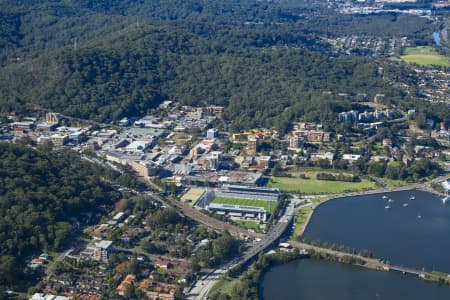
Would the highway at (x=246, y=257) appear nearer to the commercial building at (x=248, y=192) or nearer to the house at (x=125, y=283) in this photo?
the commercial building at (x=248, y=192)

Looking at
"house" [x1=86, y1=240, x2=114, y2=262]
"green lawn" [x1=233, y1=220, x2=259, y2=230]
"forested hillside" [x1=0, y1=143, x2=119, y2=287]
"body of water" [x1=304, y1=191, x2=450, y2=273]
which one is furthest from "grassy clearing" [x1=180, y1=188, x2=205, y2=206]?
"house" [x1=86, y1=240, x2=114, y2=262]

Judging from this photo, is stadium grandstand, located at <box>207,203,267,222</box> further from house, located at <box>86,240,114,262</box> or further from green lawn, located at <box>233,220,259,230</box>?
house, located at <box>86,240,114,262</box>

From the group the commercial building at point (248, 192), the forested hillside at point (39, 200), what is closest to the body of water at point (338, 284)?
the commercial building at point (248, 192)

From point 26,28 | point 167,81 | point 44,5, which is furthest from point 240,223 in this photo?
point 44,5

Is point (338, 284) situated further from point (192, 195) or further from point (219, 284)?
point (192, 195)

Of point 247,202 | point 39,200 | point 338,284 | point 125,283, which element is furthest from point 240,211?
point 39,200
